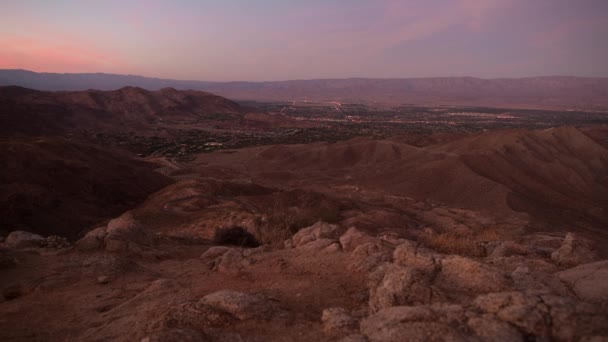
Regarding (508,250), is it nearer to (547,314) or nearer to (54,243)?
(547,314)

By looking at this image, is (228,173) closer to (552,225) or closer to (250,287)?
(552,225)

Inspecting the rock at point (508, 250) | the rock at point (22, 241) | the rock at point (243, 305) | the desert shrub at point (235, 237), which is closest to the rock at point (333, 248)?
the rock at point (243, 305)

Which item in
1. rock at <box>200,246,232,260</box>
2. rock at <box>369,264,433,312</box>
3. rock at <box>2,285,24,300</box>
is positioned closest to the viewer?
rock at <box>369,264,433,312</box>

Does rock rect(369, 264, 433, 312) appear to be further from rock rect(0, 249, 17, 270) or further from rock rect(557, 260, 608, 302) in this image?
rock rect(0, 249, 17, 270)

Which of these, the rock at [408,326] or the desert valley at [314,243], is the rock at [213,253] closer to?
the desert valley at [314,243]

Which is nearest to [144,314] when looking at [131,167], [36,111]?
[131,167]

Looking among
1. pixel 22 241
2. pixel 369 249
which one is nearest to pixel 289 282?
pixel 369 249

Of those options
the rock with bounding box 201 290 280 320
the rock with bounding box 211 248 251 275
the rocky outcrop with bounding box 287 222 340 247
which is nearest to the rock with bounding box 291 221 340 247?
the rocky outcrop with bounding box 287 222 340 247
